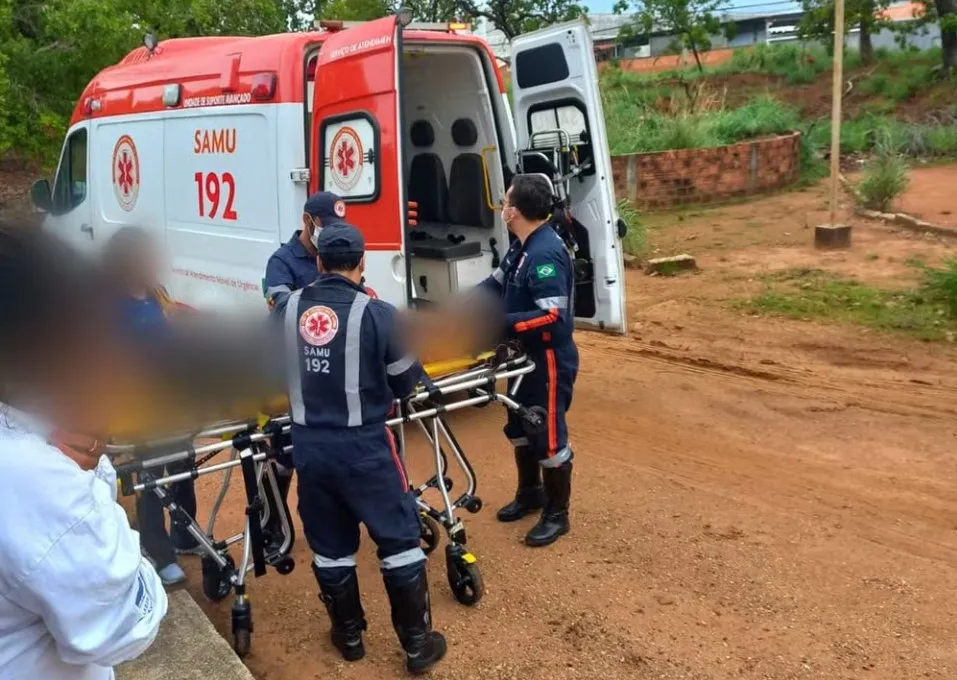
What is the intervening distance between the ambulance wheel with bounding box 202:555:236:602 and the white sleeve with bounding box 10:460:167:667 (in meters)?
2.59

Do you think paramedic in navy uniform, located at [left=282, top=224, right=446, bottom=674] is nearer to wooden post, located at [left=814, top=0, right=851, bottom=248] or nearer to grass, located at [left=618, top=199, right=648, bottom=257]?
grass, located at [left=618, top=199, right=648, bottom=257]

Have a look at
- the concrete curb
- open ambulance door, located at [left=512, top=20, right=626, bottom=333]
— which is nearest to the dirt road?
the concrete curb

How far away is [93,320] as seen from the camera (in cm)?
136

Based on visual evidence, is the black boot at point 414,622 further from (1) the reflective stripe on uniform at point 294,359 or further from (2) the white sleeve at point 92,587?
(2) the white sleeve at point 92,587

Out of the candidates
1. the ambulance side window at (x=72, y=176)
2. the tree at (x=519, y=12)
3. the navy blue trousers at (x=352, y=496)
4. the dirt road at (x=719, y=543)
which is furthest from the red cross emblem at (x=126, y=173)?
the tree at (x=519, y=12)

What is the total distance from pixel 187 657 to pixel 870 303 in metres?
6.97

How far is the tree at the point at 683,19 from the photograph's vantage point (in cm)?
2873

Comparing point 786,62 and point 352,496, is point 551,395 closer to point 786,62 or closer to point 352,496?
point 352,496

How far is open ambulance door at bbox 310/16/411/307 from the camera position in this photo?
15.2ft

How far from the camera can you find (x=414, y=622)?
3248mm

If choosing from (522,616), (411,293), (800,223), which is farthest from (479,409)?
(800,223)

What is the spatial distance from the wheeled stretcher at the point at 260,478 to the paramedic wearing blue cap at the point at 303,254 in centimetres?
95

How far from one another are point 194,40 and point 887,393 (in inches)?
225

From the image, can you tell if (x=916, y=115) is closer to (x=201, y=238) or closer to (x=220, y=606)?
(x=201, y=238)
